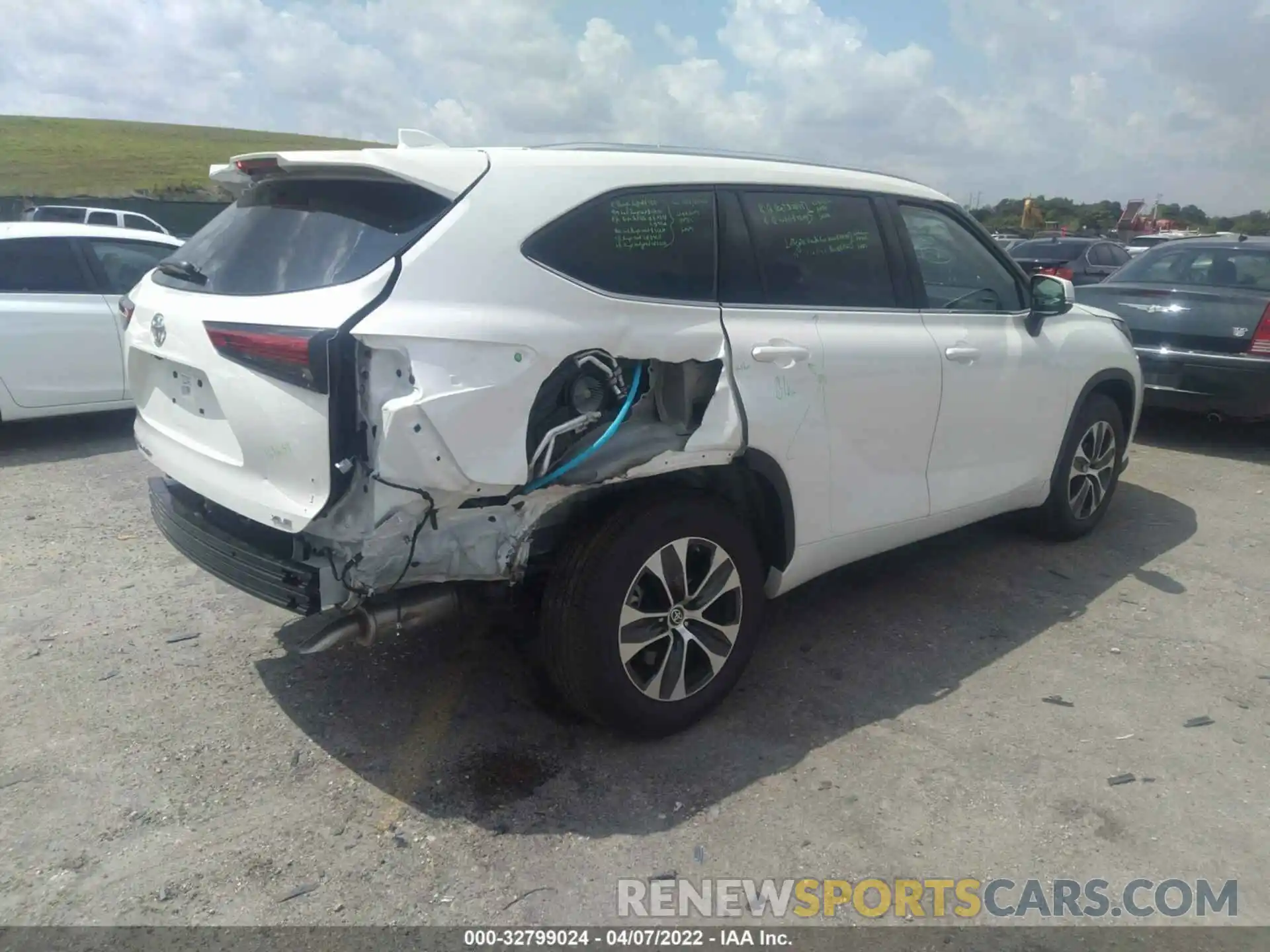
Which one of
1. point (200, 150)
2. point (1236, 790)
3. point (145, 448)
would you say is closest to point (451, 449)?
point (145, 448)

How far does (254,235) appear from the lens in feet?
10.7

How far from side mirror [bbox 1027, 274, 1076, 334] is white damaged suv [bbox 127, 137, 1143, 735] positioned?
0.78 metres

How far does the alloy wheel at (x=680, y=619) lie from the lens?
326cm

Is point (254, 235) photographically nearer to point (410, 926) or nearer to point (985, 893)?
point (410, 926)

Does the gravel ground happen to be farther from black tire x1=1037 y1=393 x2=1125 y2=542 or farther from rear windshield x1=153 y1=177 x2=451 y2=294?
rear windshield x1=153 y1=177 x2=451 y2=294

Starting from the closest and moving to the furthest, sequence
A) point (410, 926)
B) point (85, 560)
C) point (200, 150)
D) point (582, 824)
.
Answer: point (410, 926) → point (582, 824) → point (85, 560) → point (200, 150)

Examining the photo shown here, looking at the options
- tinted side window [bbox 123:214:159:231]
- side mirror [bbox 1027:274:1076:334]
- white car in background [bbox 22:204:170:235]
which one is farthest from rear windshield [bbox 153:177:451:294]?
tinted side window [bbox 123:214:159:231]

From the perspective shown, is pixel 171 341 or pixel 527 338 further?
pixel 171 341

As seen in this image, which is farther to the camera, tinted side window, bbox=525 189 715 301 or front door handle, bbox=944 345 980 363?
front door handle, bbox=944 345 980 363

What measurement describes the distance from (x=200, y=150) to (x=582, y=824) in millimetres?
82795

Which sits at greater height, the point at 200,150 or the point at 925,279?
the point at 200,150

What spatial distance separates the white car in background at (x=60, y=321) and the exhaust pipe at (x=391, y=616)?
16.0 ft

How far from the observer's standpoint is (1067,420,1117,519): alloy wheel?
205 inches

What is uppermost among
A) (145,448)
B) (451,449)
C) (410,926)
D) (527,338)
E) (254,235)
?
(254,235)
